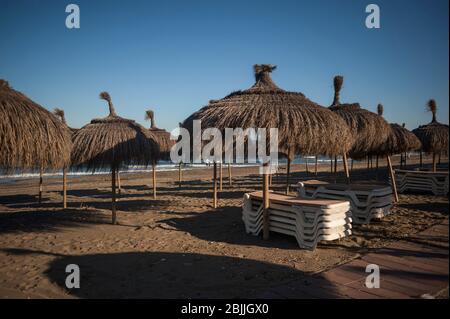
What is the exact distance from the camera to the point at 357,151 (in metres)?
8.48

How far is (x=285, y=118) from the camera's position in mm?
5059

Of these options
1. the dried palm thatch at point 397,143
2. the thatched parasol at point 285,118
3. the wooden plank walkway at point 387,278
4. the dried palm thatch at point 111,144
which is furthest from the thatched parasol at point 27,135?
the dried palm thatch at point 397,143

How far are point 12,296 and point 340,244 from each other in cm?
485

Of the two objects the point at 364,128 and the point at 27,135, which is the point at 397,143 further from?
the point at 27,135

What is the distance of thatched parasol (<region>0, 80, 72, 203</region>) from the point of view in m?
4.53

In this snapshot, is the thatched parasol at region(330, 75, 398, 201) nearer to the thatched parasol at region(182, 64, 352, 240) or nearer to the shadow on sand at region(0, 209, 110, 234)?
the thatched parasol at region(182, 64, 352, 240)

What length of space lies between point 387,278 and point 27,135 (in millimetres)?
5738

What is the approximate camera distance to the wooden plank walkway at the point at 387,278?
3.05 m

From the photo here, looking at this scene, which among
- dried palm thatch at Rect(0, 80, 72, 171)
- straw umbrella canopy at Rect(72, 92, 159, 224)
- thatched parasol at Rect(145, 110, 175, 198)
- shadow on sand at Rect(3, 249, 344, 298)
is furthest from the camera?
thatched parasol at Rect(145, 110, 175, 198)

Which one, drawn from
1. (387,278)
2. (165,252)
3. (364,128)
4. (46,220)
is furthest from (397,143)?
(46,220)

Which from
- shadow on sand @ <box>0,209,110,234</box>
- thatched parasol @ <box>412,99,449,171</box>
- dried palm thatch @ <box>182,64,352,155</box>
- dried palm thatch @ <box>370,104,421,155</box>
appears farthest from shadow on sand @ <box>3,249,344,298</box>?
thatched parasol @ <box>412,99,449,171</box>

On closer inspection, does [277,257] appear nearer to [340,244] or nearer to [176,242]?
[340,244]
